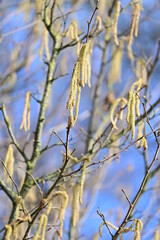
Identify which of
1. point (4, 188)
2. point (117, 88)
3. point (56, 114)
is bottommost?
point (4, 188)

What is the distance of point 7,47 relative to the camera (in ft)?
14.5

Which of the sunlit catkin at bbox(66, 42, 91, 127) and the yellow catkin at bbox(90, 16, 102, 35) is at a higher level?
the yellow catkin at bbox(90, 16, 102, 35)

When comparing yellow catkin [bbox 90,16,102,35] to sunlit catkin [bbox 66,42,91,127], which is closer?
sunlit catkin [bbox 66,42,91,127]

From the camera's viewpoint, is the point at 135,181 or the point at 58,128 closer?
the point at 58,128

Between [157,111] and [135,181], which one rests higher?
[135,181]

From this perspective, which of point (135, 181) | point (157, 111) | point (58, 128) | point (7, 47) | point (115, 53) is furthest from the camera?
point (135, 181)

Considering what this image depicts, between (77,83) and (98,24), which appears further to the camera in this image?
(98,24)

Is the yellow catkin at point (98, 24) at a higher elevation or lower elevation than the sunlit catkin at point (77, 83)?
higher

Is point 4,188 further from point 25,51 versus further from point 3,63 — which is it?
point 3,63

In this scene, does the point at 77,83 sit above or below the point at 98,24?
below

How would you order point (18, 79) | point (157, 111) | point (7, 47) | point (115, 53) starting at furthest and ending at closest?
1. point (7, 47)
2. point (18, 79)
3. point (115, 53)
4. point (157, 111)

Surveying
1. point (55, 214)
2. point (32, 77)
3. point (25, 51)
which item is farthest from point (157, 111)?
point (32, 77)

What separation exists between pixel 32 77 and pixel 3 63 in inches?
22.9

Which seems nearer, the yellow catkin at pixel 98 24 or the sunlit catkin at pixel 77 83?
the sunlit catkin at pixel 77 83
